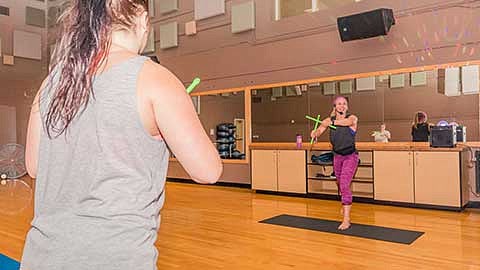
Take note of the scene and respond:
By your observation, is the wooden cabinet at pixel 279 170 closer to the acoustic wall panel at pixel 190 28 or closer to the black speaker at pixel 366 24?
the black speaker at pixel 366 24

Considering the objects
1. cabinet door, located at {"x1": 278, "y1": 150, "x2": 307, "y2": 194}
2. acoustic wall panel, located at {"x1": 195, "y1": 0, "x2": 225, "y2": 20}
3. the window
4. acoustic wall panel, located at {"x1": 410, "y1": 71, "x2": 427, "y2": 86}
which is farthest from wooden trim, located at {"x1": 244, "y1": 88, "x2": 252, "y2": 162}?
acoustic wall panel, located at {"x1": 410, "y1": 71, "x2": 427, "y2": 86}

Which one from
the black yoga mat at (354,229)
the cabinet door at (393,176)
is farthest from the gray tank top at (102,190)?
the cabinet door at (393,176)

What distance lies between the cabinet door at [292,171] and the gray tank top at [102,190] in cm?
553

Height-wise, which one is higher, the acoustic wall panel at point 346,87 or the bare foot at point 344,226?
the acoustic wall panel at point 346,87

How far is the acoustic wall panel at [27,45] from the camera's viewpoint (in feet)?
32.9

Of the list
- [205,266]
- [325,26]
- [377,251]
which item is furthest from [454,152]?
[205,266]

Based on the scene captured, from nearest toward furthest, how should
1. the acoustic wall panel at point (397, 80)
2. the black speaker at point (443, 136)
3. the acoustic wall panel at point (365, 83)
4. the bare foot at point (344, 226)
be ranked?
1. the bare foot at point (344, 226)
2. the black speaker at point (443, 136)
3. the acoustic wall panel at point (397, 80)
4. the acoustic wall panel at point (365, 83)

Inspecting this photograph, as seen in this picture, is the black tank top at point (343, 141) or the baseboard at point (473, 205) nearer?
Answer: the black tank top at point (343, 141)

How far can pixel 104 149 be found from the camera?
67 centimetres

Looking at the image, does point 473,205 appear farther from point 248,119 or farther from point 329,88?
point 248,119

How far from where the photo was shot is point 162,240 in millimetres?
3559

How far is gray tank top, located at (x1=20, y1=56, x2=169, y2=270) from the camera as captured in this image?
0.65m

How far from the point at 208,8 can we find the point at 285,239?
5612mm

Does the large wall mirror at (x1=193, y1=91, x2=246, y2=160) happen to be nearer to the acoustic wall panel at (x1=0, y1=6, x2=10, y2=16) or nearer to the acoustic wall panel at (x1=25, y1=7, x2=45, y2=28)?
the acoustic wall panel at (x1=25, y1=7, x2=45, y2=28)
